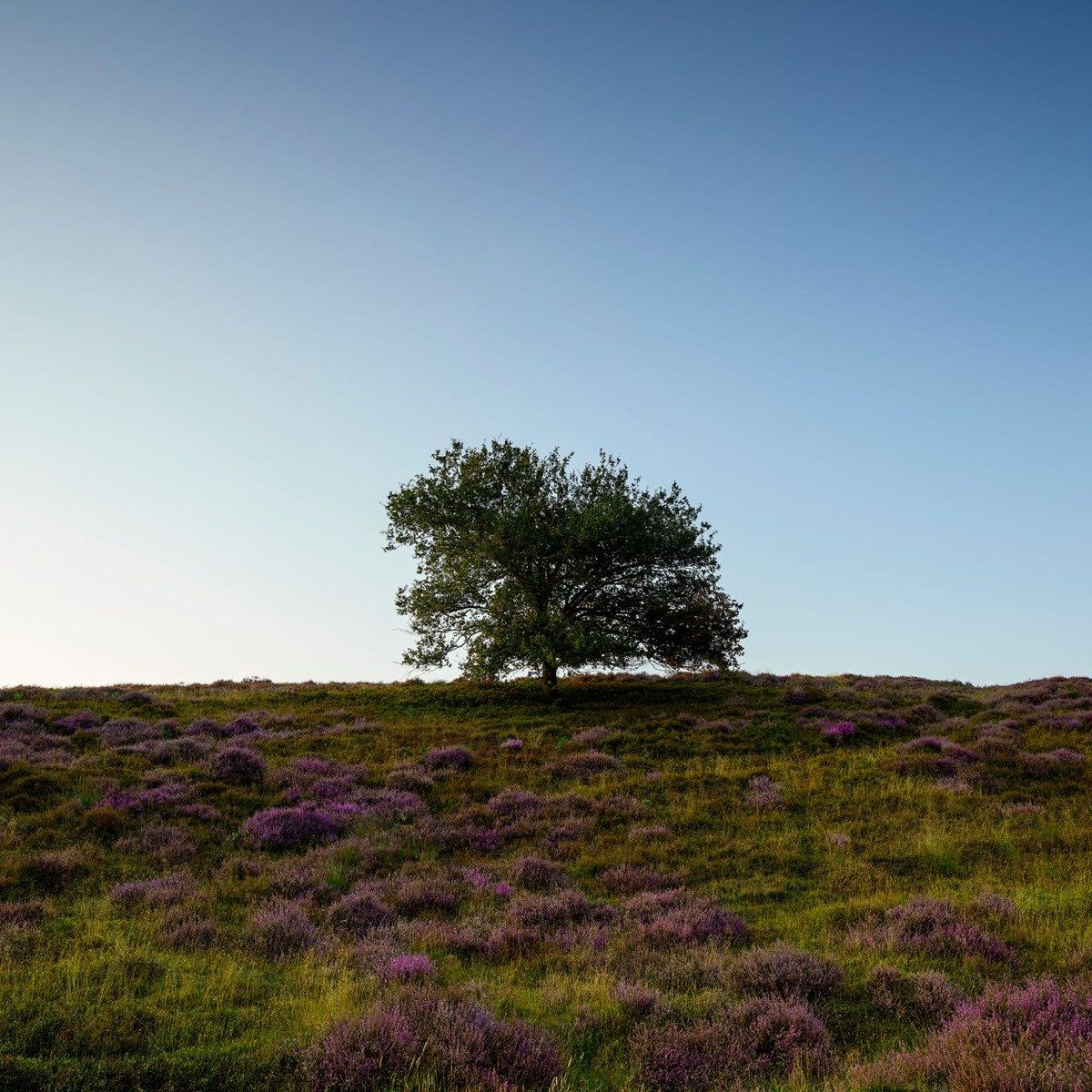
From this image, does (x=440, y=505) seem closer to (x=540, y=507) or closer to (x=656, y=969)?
(x=540, y=507)

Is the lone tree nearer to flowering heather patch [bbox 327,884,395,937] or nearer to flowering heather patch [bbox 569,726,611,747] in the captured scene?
flowering heather patch [bbox 569,726,611,747]

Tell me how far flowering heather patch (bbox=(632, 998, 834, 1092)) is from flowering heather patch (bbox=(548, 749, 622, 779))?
1403 centimetres

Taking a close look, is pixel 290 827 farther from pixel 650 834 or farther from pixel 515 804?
pixel 650 834

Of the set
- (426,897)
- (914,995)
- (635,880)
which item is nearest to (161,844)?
(426,897)

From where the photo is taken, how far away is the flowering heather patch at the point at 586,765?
22.0 metres

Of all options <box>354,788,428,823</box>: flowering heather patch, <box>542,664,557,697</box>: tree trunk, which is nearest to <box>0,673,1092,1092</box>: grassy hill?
<box>354,788,428,823</box>: flowering heather patch

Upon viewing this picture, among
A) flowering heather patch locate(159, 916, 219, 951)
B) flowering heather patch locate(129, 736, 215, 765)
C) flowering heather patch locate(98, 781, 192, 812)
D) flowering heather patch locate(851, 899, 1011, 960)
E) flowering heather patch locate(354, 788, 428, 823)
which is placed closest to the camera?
flowering heather patch locate(851, 899, 1011, 960)

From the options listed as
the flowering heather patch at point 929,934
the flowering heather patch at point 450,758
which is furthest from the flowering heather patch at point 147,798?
the flowering heather patch at point 929,934

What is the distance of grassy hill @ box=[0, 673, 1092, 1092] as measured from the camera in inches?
276

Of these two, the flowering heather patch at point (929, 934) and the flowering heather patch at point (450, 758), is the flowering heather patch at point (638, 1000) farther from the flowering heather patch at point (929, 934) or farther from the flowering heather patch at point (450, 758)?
the flowering heather patch at point (450, 758)

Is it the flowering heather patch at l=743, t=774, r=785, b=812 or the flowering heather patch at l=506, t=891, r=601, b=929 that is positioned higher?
the flowering heather patch at l=743, t=774, r=785, b=812

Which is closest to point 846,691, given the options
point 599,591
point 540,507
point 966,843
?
point 599,591

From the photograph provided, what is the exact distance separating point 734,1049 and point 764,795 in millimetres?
12398

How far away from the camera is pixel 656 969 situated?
9516 millimetres
